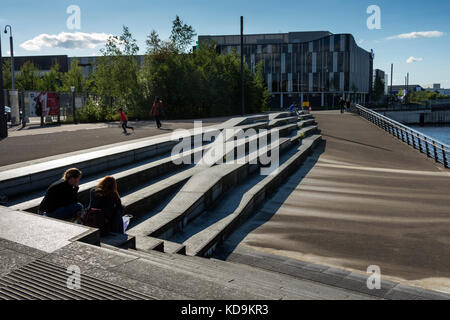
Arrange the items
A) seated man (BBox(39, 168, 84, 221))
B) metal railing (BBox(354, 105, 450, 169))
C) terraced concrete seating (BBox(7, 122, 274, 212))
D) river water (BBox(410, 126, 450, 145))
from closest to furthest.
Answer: seated man (BBox(39, 168, 84, 221))
terraced concrete seating (BBox(7, 122, 274, 212))
metal railing (BBox(354, 105, 450, 169))
river water (BBox(410, 126, 450, 145))

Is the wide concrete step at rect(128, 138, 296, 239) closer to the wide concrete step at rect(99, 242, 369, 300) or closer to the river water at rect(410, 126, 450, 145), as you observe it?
the wide concrete step at rect(99, 242, 369, 300)

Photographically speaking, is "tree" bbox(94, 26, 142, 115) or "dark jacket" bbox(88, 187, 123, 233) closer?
"dark jacket" bbox(88, 187, 123, 233)

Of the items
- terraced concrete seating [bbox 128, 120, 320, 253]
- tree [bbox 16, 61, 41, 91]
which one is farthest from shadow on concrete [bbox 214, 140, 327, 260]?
tree [bbox 16, 61, 41, 91]

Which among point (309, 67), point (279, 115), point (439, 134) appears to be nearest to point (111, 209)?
point (279, 115)

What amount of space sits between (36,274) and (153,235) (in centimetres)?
248

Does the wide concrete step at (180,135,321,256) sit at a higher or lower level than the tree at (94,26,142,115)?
lower

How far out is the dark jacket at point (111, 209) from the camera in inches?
219

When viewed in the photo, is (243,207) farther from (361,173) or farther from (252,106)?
(252,106)

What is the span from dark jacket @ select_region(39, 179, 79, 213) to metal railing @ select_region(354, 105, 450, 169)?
14.9 meters

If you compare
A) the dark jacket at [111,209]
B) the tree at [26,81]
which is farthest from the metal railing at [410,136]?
the tree at [26,81]

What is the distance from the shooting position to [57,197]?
5.76 meters

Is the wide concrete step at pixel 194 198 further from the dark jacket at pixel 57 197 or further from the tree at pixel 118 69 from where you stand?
the tree at pixel 118 69

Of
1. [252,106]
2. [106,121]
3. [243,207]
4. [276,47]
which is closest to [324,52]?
[276,47]

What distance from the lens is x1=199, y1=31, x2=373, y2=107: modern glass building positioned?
79562mm
